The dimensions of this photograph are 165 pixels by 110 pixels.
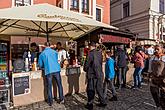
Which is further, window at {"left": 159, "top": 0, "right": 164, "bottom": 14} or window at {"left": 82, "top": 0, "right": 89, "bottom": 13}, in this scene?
window at {"left": 159, "top": 0, "right": 164, "bottom": 14}

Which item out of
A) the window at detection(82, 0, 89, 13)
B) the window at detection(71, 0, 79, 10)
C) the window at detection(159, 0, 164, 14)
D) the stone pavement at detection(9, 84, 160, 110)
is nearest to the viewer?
the stone pavement at detection(9, 84, 160, 110)

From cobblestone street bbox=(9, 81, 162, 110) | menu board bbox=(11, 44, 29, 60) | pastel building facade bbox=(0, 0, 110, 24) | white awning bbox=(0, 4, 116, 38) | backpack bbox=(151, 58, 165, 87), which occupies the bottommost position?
cobblestone street bbox=(9, 81, 162, 110)

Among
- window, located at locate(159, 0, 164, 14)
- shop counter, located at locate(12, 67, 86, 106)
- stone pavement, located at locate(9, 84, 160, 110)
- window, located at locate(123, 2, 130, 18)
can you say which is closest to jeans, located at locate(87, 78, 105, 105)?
stone pavement, located at locate(9, 84, 160, 110)

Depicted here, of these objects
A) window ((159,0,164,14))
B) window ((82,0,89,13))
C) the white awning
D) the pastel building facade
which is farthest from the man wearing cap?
window ((159,0,164,14))

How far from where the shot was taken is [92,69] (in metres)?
7.66

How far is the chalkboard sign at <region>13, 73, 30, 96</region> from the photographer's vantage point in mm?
8273

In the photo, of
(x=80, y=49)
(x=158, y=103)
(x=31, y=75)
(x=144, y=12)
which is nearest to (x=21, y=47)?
(x=80, y=49)

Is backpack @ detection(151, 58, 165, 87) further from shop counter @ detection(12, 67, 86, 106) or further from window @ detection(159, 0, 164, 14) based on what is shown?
window @ detection(159, 0, 164, 14)

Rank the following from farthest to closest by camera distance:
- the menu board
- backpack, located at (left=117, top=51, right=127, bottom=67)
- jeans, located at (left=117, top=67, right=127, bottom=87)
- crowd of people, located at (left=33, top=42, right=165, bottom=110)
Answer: the menu board → jeans, located at (left=117, top=67, right=127, bottom=87) → backpack, located at (left=117, top=51, right=127, bottom=67) → crowd of people, located at (left=33, top=42, right=165, bottom=110)

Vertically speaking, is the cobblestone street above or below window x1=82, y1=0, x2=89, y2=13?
below

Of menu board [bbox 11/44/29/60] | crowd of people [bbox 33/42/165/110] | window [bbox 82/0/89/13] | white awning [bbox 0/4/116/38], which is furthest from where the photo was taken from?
window [bbox 82/0/89/13]

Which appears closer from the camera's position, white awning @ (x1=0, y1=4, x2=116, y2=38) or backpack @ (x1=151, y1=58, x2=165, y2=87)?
backpack @ (x1=151, y1=58, x2=165, y2=87)

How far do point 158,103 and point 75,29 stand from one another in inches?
191

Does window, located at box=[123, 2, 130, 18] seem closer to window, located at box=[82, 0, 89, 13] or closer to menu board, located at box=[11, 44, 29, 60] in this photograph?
window, located at box=[82, 0, 89, 13]
